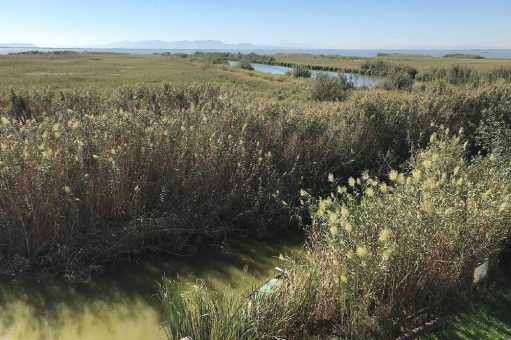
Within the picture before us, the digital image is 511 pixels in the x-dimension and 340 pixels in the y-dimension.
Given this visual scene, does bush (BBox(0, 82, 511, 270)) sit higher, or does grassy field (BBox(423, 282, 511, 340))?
bush (BBox(0, 82, 511, 270))

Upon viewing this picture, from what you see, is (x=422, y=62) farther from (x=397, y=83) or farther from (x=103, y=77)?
(x=103, y=77)

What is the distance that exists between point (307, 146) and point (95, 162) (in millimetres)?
3417

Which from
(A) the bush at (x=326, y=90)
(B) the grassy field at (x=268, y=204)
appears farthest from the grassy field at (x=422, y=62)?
(B) the grassy field at (x=268, y=204)

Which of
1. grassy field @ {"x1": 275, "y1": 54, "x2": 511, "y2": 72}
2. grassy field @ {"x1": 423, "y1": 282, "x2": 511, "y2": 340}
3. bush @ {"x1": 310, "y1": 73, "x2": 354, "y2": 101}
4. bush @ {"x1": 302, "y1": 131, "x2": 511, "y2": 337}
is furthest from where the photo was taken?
grassy field @ {"x1": 275, "y1": 54, "x2": 511, "y2": 72}

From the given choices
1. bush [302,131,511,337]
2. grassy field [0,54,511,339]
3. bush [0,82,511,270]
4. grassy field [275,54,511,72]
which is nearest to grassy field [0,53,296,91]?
bush [0,82,511,270]

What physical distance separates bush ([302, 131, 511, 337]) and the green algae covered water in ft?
2.32

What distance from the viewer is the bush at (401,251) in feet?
11.6

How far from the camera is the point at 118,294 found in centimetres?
470

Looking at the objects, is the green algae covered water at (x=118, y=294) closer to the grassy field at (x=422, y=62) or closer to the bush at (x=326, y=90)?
the bush at (x=326, y=90)

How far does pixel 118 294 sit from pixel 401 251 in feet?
9.70

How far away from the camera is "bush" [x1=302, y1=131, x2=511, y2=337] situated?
353 centimetres

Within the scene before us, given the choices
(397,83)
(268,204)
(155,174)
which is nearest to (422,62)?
(397,83)

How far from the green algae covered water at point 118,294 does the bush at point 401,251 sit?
2.32ft

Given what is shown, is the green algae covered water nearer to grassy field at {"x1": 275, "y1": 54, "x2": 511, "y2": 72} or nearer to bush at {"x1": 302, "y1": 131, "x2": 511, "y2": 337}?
bush at {"x1": 302, "y1": 131, "x2": 511, "y2": 337}
